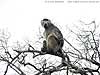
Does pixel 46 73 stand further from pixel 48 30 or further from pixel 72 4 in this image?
pixel 72 4

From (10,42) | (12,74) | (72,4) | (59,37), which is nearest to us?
(59,37)

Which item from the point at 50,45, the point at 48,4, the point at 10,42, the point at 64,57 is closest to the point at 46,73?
the point at 64,57

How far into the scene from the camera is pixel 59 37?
6504 mm

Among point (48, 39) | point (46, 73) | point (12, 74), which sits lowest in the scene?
point (12, 74)

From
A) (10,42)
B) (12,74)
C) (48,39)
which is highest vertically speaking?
(48,39)

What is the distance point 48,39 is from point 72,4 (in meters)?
16.1

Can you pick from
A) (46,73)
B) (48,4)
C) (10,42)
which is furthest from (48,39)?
(48,4)

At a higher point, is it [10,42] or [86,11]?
[86,11]

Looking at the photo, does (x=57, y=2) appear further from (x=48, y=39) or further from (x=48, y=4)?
(x=48, y=39)

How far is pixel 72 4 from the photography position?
2217 cm

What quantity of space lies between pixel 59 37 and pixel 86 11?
50.4ft

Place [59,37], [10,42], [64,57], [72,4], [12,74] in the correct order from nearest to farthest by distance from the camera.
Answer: [64,57] < [59,37] < [10,42] < [12,74] < [72,4]

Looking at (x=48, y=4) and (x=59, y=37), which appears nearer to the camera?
(x=59, y=37)

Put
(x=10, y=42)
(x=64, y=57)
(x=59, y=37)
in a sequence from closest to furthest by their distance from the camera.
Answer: (x=64, y=57)
(x=59, y=37)
(x=10, y=42)
